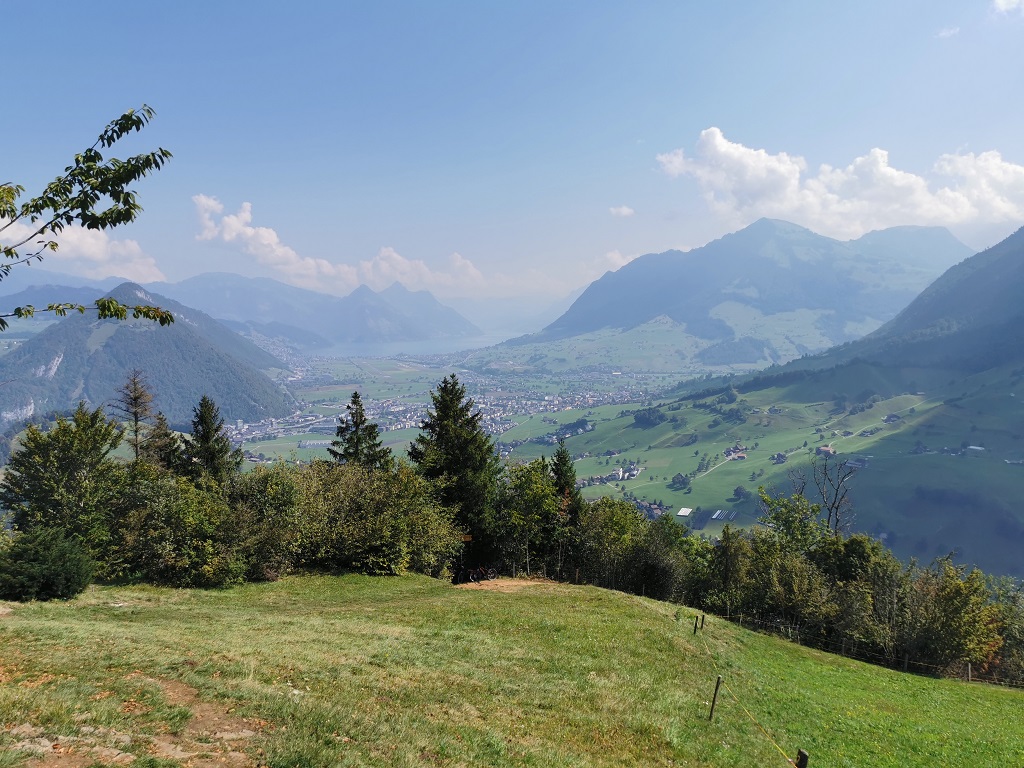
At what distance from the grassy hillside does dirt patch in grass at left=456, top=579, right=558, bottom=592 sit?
6802 mm

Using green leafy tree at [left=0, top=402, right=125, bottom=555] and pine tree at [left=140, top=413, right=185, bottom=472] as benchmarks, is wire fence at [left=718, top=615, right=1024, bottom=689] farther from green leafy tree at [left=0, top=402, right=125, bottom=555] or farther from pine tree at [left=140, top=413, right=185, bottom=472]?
pine tree at [left=140, top=413, right=185, bottom=472]

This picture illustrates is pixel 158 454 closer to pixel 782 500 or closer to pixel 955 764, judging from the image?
pixel 955 764

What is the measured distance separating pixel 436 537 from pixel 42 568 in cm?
2631

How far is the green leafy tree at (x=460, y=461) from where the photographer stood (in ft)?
171

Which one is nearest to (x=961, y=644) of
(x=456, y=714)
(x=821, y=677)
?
(x=821, y=677)

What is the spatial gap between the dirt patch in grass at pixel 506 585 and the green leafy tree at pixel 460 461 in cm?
959

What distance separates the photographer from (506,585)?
138ft

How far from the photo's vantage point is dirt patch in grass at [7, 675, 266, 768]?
902cm

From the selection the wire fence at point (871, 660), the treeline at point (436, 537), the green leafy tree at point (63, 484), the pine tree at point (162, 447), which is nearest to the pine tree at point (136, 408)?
the treeline at point (436, 537)

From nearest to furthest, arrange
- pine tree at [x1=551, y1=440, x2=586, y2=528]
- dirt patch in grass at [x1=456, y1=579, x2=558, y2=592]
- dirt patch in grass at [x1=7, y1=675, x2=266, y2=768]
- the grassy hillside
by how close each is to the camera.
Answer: dirt patch in grass at [x1=7, y1=675, x2=266, y2=768] → the grassy hillside → dirt patch in grass at [x1=456, y1=579, x2=558, y2=592] → pine tree at [x1=551, y1=440, x2=586, y2=528]

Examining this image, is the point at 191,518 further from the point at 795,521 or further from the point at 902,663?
the point at 795,521

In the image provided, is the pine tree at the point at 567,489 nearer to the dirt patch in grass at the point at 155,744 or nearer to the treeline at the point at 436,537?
the treeline at the point at 436,537

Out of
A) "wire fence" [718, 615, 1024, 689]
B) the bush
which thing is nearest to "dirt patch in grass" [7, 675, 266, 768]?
the bush

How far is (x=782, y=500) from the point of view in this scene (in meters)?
62.8
